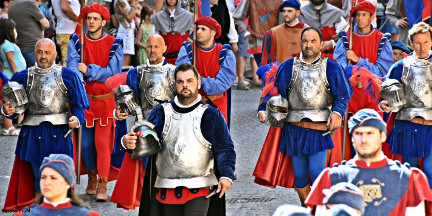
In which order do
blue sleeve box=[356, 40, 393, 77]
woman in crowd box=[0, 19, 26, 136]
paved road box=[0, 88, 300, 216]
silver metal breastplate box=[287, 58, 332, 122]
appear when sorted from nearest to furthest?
1. silver metal breastplate box=[287, 58, 332, 122]
2. paved road box=[0, 88, 300, 216]
3. blue sleeve box=[356, 40, 393, 77]
4. woman in crowd box=[0, 19, 26, 136]

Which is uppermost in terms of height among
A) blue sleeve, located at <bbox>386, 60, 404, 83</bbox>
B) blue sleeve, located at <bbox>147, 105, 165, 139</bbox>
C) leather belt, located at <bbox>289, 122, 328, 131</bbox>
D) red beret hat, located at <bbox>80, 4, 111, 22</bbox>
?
red beret hat, located at <bbox>80, 4, 111, 22</bbox>

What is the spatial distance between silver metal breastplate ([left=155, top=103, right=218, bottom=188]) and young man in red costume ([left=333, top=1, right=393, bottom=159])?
3.02m

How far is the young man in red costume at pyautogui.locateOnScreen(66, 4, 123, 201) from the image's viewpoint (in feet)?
33.6

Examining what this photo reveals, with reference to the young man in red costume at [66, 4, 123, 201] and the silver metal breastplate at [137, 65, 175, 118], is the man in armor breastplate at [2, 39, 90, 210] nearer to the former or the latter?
the silver metal breastplate at [137, 65, 175, 118]

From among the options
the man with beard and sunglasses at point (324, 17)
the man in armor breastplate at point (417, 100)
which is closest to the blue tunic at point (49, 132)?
the man in armor breastplate at point (417, 100)

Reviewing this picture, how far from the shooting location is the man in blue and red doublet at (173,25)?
13.8 meters

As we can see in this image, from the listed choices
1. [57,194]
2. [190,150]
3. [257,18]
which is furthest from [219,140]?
[257,18]

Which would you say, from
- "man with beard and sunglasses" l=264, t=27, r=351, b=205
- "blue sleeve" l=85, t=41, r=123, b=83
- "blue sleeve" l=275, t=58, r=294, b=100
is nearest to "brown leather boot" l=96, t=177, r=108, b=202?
"blue sleeve" l=85, t=41, r=123, b=83

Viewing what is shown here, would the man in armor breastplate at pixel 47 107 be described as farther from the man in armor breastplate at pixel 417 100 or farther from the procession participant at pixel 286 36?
the procession participant at pixel 286 36

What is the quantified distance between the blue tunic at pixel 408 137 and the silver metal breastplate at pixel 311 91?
668 millimetres

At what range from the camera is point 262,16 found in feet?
44.7

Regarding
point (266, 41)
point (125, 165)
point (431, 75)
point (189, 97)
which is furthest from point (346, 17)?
point (189, 97)

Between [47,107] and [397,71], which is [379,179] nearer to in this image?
[397,71]

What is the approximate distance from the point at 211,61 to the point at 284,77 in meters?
1.46
